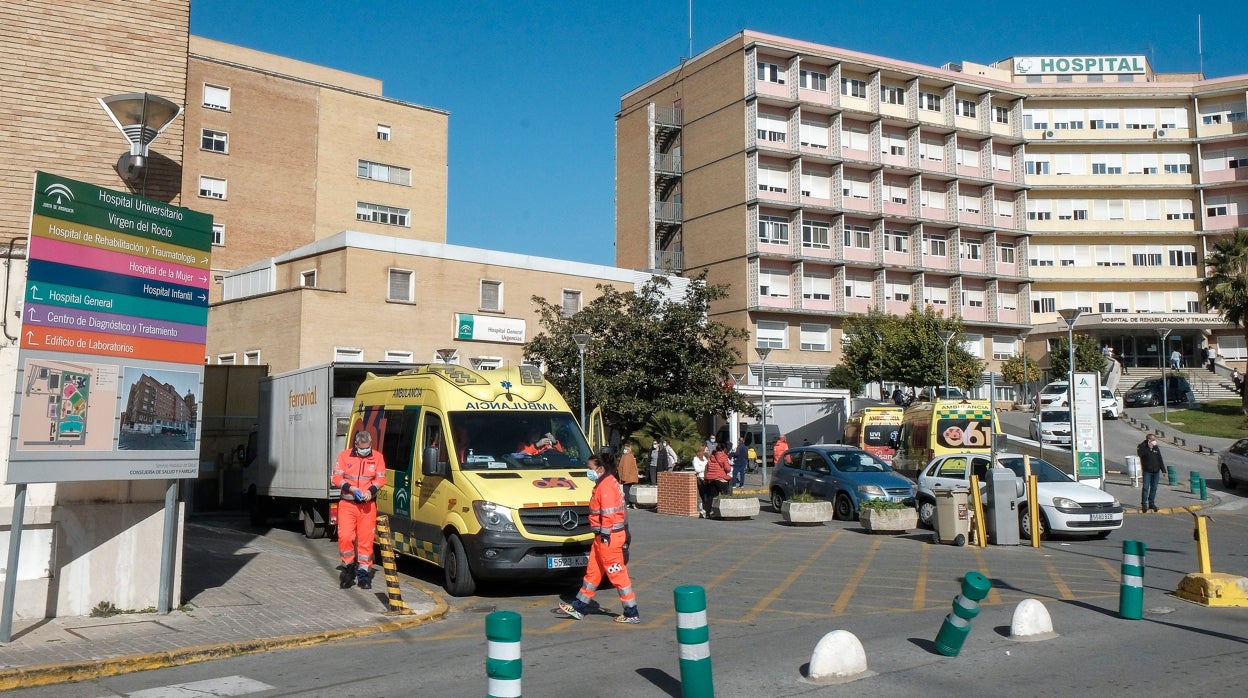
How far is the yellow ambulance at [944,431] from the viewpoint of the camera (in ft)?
91.1

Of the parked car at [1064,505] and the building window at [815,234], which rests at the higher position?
the building window at [815,234]

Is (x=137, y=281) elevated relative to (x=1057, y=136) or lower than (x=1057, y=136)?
lower

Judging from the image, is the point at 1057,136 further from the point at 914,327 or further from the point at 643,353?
the point at 643,353

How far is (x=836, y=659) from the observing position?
7.40 m

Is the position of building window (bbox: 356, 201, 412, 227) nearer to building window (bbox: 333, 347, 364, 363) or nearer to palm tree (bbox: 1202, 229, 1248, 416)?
building window (bbox: 333, 347, 364, 363)

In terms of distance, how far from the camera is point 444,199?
48.8m

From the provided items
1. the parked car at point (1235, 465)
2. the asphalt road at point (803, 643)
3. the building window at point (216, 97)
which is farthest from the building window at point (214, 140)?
the parked car at point (1235, 465)

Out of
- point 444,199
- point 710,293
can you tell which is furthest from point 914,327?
point 444,199

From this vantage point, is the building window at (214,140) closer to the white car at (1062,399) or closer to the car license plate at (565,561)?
the car license plate at (565,561)

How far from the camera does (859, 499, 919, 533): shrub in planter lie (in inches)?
740

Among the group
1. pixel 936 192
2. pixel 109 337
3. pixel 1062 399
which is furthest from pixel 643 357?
pixel 936 192

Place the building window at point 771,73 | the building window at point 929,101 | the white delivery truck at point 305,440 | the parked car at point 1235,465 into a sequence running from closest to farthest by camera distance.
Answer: the white delivery truck at point 305,440, the parked car at point 1235,465, the building window at point 771,73, the building window at point 929,101

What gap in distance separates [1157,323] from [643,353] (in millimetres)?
48730

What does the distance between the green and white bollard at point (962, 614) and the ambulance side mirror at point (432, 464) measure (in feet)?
20.0
